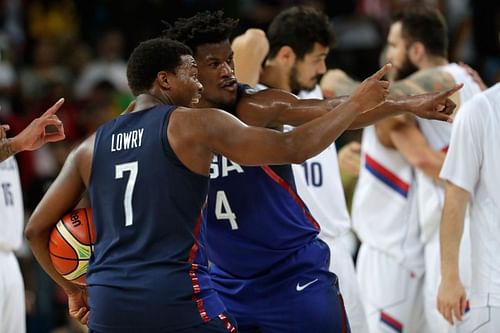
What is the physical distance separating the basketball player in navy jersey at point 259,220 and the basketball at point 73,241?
0.72 m

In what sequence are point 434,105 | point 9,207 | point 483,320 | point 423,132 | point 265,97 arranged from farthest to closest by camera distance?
point 423,132
point 9,207
point 483,320
point 265,97
point 434,105

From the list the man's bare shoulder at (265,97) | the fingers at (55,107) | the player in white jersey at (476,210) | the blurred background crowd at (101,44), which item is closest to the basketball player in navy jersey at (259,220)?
the man's bare shoulder at (265,97)

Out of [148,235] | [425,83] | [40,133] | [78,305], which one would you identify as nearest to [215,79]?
[40,133]

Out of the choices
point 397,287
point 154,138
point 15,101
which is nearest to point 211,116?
point 154,138

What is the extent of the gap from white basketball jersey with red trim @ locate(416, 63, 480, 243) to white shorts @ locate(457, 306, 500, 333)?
64.5 inches

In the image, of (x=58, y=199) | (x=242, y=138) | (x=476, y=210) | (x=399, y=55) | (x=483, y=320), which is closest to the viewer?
(x=242, y=138)

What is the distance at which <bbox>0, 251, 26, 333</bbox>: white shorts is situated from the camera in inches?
283

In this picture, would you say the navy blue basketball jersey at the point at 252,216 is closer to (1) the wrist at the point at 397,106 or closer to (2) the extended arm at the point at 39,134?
(1) the wrist at the point at 397,106

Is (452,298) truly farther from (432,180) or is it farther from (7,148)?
(7,148)

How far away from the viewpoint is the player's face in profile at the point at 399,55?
7.83 m

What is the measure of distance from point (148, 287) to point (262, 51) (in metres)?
2.35

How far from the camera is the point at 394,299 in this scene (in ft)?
24.8

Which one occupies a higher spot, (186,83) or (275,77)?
(186,83)

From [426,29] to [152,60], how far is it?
3.34 meters
